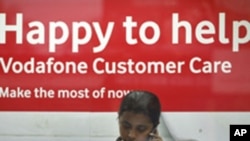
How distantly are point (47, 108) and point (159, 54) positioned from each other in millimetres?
669

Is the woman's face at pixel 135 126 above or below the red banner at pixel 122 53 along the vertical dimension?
below

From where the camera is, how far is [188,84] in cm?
196

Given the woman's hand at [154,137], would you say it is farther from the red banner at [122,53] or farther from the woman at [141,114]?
the red banner at [122,53]

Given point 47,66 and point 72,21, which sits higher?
point 72,21

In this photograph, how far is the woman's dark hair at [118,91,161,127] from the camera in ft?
6.46

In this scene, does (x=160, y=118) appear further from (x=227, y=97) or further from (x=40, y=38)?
(x=40, y=38)

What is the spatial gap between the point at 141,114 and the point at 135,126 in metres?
0.07

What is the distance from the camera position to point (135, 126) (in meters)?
1.95

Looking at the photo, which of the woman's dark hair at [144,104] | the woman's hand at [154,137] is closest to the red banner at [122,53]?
the woman's dark hair at [144,104]

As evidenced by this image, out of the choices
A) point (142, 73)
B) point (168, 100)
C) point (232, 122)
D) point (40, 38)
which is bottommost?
point (232, 122)

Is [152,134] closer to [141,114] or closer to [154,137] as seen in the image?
[154,137]

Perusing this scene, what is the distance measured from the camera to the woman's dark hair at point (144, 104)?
6.46ft

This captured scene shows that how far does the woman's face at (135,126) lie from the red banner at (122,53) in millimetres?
106

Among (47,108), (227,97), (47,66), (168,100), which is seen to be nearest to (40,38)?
(47,66)
